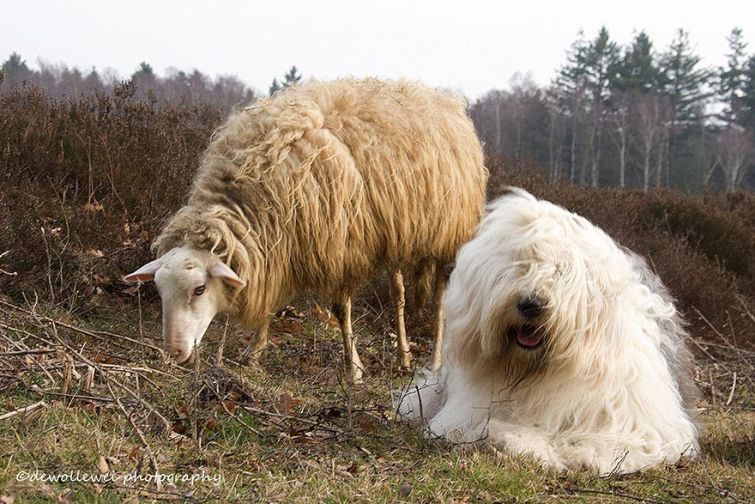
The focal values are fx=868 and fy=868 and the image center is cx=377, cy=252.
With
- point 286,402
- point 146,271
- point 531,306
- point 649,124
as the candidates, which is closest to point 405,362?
point 286,402

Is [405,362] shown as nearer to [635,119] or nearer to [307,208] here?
[307,208]

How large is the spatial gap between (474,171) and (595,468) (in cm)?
340

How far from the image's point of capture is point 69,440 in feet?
11.8

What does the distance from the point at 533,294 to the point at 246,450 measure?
4.84 ft

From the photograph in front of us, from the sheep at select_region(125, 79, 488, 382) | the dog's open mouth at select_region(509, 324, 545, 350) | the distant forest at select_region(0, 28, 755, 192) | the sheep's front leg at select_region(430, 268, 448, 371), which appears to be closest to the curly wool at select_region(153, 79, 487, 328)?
the sheep at select_region(125, 79, 488, 382)

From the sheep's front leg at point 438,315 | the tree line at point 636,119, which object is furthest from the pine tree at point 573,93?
the sheep's front leg at point 438,315

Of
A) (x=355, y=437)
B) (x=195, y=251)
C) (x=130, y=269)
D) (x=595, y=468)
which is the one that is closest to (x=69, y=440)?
(x=355, y=437)

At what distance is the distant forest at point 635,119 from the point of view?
44.0 meters

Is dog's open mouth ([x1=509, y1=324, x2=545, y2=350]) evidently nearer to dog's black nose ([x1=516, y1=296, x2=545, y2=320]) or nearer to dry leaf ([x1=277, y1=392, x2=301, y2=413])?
dog's black nose ([x1=516, y1=296, x2=545, y2=320])

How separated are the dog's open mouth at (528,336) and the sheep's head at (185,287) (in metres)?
1.96

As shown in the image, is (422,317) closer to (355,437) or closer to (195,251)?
(195,251)

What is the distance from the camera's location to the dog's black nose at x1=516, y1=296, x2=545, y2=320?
3.91 m

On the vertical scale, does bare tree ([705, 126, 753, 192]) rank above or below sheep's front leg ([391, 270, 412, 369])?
below

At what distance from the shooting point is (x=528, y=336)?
13.1 ft
